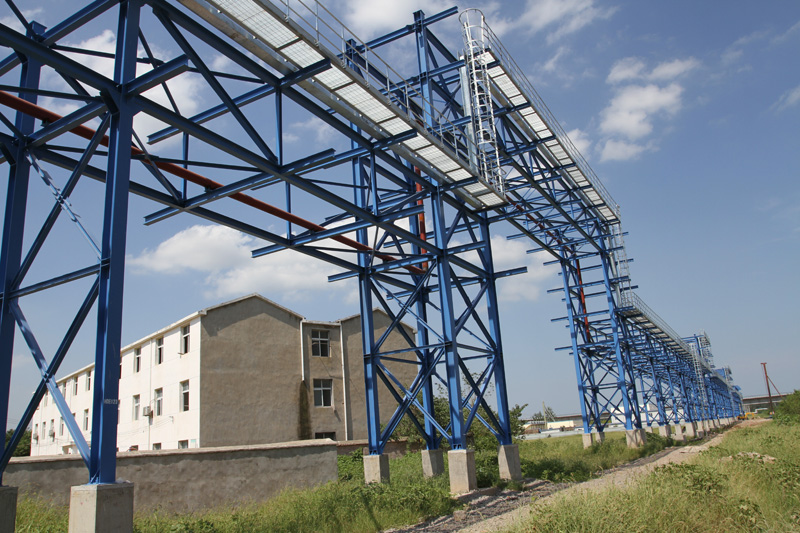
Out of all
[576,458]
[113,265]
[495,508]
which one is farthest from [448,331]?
[576,458]

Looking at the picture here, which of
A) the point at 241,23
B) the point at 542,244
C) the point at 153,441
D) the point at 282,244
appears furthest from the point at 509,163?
the point at 153,441

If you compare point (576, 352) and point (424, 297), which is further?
point (576, 352)

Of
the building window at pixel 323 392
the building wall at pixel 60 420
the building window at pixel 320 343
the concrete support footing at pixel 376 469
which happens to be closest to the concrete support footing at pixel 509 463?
the concrete support footing at pixel 376 469

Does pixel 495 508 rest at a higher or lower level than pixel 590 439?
lower

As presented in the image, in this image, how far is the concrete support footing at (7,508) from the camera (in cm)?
801

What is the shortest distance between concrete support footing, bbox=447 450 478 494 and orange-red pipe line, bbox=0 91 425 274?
5.43 m

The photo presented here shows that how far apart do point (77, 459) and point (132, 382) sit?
21.1 meters

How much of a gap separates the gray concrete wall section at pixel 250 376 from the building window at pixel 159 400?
418cm

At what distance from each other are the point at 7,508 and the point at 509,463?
12.0 meters

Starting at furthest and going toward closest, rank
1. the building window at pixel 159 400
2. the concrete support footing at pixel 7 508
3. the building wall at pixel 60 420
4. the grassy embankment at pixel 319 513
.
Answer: the building wall at pixel 60 420 → the building window at pixel 159 400 → the grassy embankment at pixel 319 513 → the concrete support footing at pixel 7 508

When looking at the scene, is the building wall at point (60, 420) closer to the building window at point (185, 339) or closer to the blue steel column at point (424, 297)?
the building window at point (185, 339)

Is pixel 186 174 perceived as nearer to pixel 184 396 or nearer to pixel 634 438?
pixel 184 396

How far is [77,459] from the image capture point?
13.2m

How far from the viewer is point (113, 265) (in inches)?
295
